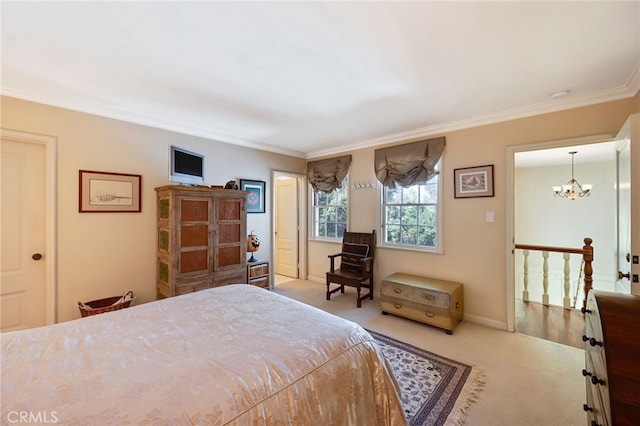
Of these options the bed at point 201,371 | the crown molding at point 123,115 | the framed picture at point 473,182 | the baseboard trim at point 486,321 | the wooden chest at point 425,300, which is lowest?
the baseboard trim at point 486,321

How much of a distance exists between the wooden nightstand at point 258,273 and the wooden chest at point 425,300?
1.77 meters

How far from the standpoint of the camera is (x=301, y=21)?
153 cm

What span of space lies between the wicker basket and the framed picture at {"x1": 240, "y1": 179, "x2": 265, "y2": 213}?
1893mm

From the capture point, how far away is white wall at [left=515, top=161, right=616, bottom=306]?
496cm

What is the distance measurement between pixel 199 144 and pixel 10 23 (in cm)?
202

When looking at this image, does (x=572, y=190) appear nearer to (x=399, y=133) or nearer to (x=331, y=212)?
(x=399, y=133)

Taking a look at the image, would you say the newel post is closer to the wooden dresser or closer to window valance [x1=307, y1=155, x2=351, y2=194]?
the wooden dresser

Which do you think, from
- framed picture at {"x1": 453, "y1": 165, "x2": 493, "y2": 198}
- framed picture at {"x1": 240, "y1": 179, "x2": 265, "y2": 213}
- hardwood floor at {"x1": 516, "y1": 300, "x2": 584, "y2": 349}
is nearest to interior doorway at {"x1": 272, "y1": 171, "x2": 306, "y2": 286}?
framed picture at {"x1": 240, "y1": 179, "x2": 265, "y2": 213}

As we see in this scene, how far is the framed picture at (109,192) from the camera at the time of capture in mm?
2709

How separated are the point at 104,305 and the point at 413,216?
12.8 ft

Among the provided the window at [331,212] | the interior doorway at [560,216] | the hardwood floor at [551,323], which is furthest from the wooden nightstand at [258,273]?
the interior doorway at [560,216]

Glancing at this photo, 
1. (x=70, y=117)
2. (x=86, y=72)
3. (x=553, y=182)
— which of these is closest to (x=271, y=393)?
(x=86, y=72)

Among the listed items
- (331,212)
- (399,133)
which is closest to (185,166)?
(331,212)

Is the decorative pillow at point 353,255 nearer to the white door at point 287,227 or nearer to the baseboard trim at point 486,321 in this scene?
the white door at point 287,227
